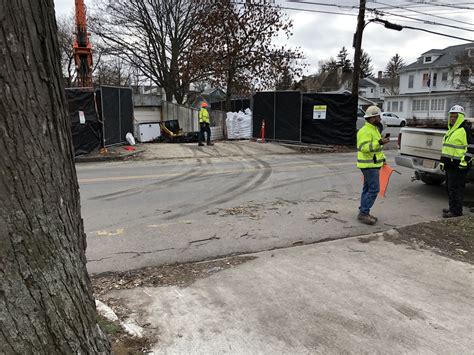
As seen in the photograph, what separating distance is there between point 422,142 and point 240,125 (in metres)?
13.6

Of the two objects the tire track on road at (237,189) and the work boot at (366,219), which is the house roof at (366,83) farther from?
the work boot at (366,219)

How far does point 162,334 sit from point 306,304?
1.30 meters

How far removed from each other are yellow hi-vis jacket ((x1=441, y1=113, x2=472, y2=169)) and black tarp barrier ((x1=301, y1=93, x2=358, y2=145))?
11.1 metres

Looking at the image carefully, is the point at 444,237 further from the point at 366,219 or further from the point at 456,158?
the point at 456,158

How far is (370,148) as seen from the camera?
6320 millimetres

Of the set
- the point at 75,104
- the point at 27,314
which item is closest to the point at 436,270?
the point at 27,314

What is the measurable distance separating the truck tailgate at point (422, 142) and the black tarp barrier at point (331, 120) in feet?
29.8

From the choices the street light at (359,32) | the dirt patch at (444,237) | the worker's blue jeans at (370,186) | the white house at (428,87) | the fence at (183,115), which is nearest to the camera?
the dirt patch at (444,237)

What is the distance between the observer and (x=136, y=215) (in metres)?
6.96

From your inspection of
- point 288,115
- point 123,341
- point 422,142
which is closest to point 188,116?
point 288,115

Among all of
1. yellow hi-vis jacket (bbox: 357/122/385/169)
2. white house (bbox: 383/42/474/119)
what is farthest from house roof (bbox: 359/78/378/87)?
yellow hi-vis jacket (bbox: 357/122/385/169)

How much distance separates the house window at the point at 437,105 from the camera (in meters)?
47.8

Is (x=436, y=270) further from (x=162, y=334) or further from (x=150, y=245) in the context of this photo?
(x=150, y=245)

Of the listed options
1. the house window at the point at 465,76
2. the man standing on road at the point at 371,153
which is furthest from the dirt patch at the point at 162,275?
the house window at the point at 465,76
